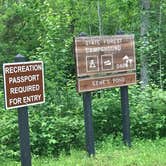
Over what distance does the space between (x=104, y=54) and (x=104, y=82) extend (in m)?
0.46

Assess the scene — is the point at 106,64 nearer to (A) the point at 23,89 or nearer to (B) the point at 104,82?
(B) the point at 104,82

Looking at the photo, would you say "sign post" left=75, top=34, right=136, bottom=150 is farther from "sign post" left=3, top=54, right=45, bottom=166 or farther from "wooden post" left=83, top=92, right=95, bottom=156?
"sign post" left=3, top=54, right=45, bottom=166

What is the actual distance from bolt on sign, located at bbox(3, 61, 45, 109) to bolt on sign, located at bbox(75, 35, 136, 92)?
4.75ft

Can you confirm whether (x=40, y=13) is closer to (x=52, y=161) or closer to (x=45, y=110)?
(x=45, y=110)

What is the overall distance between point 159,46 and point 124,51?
1004 cm

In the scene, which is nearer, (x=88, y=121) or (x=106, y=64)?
(x=88, y=121)

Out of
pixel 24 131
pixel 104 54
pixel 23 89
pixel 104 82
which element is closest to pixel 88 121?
pixel 104 82

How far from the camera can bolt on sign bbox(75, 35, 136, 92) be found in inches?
309

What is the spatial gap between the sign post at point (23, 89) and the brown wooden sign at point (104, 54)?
147 cm

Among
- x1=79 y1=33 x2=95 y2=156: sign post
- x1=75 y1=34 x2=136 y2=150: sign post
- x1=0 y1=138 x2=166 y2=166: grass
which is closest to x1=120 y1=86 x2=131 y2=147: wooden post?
x1=75 y1=34 x2=136 y2=150: sign post

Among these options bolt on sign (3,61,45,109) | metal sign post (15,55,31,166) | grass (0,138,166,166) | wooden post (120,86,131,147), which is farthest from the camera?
wooden post (120,86,131,147)

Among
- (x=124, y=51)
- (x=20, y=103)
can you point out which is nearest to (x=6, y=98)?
Answer: (x=20, y=103)

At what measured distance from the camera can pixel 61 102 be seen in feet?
32.7

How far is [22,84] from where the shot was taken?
6238mm
